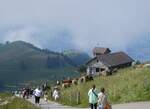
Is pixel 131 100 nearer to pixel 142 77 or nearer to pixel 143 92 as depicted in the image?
pixel 143 92

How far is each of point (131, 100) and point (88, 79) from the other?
89.2 ft

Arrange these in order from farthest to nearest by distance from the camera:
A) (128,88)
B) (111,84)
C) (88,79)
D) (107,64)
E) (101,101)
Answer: (107,64), (88,79), (111,84), (128,88), (101,101)

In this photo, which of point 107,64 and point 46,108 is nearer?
point 46,108

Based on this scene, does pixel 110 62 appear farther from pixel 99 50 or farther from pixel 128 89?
pixel 128 89

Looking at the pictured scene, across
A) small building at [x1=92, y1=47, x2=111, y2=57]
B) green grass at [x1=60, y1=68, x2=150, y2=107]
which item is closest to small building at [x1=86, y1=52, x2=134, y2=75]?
small building at [x1=92, y1=47, x2=111, y2=57]

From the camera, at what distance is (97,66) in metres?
142

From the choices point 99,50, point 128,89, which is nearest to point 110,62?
point 99,50

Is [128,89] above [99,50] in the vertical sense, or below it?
below

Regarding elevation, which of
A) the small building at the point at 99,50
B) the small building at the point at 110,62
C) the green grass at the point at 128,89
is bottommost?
the green grass at the point at 128,89

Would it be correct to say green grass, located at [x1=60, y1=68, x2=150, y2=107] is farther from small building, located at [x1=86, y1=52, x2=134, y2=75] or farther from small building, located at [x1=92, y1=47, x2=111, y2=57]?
small building, located at [x1=92, y1=47, x2=111, y2=57]

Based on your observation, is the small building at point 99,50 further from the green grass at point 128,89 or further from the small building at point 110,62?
the green grass at point 128,89

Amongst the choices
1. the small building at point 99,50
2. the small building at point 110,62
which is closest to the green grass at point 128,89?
the small building at point 110,62

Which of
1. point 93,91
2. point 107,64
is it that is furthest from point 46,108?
point 107,64

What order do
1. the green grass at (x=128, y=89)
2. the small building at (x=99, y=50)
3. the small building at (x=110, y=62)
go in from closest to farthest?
the green grass at (x=128, y=89)
the small building at (x=110, y=62)
the small building at (x=99, y=50)
